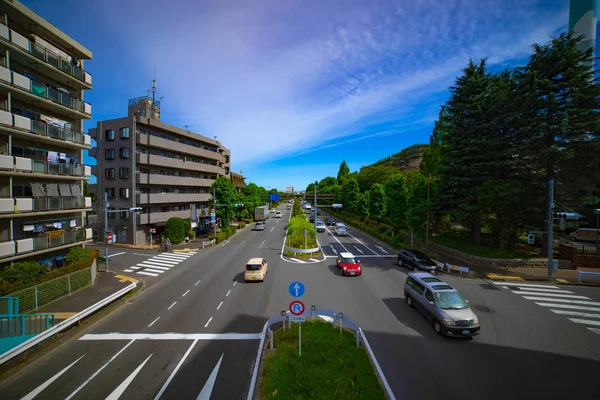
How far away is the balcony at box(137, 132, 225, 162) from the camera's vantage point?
104 ft

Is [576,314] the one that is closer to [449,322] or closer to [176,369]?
[449,322]

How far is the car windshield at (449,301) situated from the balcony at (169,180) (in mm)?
33878

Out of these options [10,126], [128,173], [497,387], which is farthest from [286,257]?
[128,173]

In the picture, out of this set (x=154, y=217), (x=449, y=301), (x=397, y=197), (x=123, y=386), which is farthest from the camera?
(x=154, y=217)

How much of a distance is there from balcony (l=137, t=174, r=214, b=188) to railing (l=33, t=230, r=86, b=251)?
553 inches

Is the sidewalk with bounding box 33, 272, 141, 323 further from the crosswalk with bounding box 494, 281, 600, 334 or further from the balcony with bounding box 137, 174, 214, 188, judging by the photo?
the crosswalk with bounding box 494, 281, 600, 334

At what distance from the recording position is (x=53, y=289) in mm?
13625

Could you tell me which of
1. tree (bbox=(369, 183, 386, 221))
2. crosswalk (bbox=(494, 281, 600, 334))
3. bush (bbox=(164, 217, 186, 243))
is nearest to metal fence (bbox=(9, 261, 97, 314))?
bush (bbox=(164, 217, 186, 243))

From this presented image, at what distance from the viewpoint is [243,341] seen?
Result: 9.95 metres

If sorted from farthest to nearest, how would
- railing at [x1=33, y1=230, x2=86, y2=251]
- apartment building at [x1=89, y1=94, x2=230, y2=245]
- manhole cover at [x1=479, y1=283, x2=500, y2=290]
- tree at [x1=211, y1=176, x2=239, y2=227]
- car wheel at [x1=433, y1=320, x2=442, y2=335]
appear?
tree at [x1=211, y1=176, x2=239, y2=227]
apartment building at [x1=89, y1=94, x2=230, y2=245]
manhole cover at [x1=479, y1=283, x2=500, y2=290]
railing at [x1=33, y1=230, x2=86, y2=251]
car wheel at [x1=433, y1=320, x2=442, y2=335]

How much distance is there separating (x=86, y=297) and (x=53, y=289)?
159 centimetres

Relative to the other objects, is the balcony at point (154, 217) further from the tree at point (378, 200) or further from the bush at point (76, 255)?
the tree at point (378, 200)

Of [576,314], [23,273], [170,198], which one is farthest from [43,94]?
[576,314]

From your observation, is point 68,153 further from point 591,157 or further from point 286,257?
point 591,157
